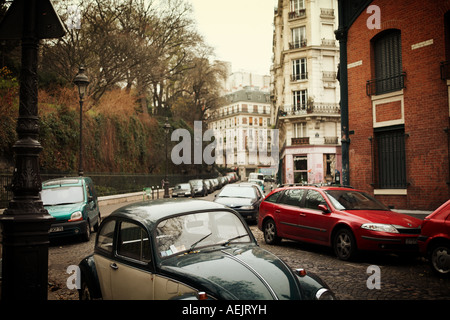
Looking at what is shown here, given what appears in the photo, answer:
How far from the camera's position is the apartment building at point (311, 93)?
43406 mm

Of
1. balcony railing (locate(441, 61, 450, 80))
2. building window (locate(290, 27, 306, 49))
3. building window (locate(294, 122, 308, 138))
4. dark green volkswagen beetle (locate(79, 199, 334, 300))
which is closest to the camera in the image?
dark green volkswagen beetle (locate(79, 199, 334, 300))

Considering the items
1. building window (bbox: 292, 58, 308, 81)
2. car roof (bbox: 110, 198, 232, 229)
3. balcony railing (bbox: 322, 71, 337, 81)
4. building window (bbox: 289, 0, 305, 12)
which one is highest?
building window (bbox: 289, 0, 305, 12)

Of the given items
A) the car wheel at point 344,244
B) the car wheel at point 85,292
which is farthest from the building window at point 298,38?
the car wheel at point 85,292

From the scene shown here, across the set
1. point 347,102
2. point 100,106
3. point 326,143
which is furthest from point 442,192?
point 326,143

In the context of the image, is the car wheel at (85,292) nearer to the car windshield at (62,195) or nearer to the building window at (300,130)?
the car windshield at (62,195)

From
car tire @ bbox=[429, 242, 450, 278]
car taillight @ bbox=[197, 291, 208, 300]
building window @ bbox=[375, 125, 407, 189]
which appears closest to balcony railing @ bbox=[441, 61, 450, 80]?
building window @ bbox=[375, 125, 407, 189]

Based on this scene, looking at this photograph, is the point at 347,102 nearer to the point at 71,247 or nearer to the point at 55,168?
the point at 71,247

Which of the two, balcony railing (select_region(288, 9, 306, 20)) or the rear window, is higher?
balcony railing (select_region(288, 9, 306, 20))

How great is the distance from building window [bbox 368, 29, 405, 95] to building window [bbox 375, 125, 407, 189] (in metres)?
1.63

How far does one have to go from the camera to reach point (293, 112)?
4516cm

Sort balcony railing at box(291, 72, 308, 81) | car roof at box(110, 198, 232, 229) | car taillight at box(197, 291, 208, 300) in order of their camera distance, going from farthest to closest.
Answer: balcony railing at box(291, 72, 308, 81)
car roof at box(110, 198, 232, 229)
car taillight at box(197, 291, 208, 300)

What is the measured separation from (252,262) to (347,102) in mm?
14079

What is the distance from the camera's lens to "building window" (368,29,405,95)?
14492 millimetres

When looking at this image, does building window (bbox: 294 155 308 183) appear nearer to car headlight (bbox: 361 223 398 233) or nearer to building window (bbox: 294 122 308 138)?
building window (bbox: 294 122 308 138)
